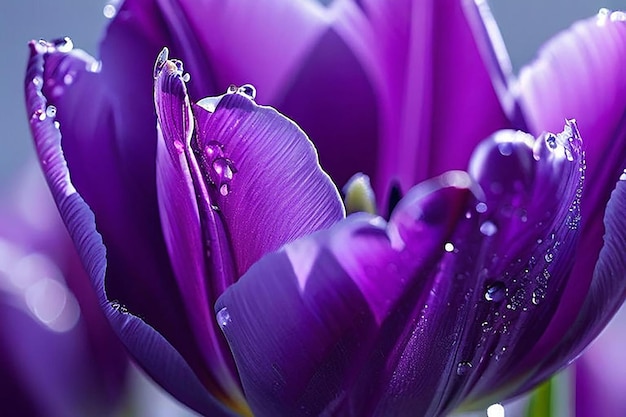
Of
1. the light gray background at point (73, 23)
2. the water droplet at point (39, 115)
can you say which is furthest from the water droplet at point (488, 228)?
the light gray background at point (73, 23)

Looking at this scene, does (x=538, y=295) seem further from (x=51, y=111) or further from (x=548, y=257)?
(x=51, y=111)

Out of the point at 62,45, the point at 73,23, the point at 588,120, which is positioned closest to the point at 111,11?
the point at 62,45

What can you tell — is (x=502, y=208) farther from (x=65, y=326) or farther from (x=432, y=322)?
(x=65, y=326)

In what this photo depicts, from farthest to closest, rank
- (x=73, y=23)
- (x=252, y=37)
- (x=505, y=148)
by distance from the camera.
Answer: (x=73, y=23)
(x=252, y=37)
(x=505, y=148)

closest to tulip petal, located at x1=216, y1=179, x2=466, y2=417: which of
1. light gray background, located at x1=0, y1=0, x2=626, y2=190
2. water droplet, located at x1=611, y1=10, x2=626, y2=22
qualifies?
water droplet, located at x1=611, y1=10, x2=626, y2=22

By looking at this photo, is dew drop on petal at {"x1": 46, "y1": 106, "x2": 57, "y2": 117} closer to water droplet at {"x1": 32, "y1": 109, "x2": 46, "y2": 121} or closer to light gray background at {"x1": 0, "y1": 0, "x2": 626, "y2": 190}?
water droplet at {"x1": 32, "y1": 109, "x2": 46, "y2": 121}

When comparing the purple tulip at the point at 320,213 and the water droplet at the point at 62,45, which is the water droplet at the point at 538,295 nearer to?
the purple tulip at the point at 320,213

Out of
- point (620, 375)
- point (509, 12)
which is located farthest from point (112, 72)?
point (509, 12)
